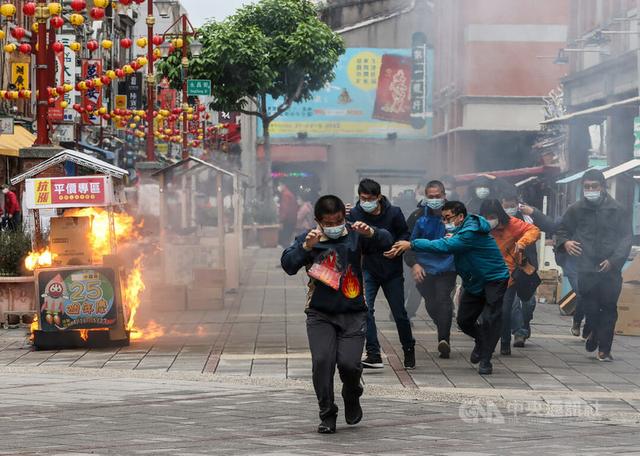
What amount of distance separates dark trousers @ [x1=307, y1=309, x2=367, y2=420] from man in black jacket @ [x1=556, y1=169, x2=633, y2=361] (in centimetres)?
390

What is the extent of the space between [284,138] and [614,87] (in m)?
26.0

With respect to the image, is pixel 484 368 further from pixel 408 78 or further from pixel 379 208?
pixel 408 78

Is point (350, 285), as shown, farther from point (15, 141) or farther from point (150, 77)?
point (15, 141)

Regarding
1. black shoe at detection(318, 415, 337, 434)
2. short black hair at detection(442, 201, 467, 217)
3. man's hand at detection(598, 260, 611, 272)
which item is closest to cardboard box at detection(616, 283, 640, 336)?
man's hand at detection(598, 260, 611, 272)

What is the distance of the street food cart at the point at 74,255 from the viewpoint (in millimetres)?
11828

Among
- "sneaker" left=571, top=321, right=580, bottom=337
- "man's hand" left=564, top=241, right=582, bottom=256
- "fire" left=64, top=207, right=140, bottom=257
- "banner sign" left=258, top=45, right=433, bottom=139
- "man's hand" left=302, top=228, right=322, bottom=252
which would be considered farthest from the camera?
"banner sign" left=258, top=45, right=433, bottom=139

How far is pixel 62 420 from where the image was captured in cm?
786

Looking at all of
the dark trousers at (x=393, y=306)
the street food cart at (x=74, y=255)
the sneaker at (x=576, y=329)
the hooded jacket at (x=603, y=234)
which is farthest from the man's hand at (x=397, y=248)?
the sneaker at (x=576, y=329)

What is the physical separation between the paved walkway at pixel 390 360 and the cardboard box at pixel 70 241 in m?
0.90

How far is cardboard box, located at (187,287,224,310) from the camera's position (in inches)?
623

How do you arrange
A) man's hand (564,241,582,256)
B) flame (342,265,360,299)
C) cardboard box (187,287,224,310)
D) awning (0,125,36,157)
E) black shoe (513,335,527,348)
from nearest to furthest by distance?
flame (342,265,360,299)
man's hand (564,241,582,256)
black shoe (513,335,527,348)
cardboard box (187,287,224,310)
awning (0,125,36,157)

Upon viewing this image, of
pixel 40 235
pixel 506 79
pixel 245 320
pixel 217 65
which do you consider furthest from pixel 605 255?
pixel 506 79

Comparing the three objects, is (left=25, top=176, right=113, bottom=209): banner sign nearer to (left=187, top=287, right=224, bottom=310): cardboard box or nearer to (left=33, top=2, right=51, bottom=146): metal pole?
(left=33, top=2, right=51, bottom=146): metal pole

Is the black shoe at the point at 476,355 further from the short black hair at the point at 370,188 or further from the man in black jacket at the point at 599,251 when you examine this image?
the short black hair at the point at 370,188
